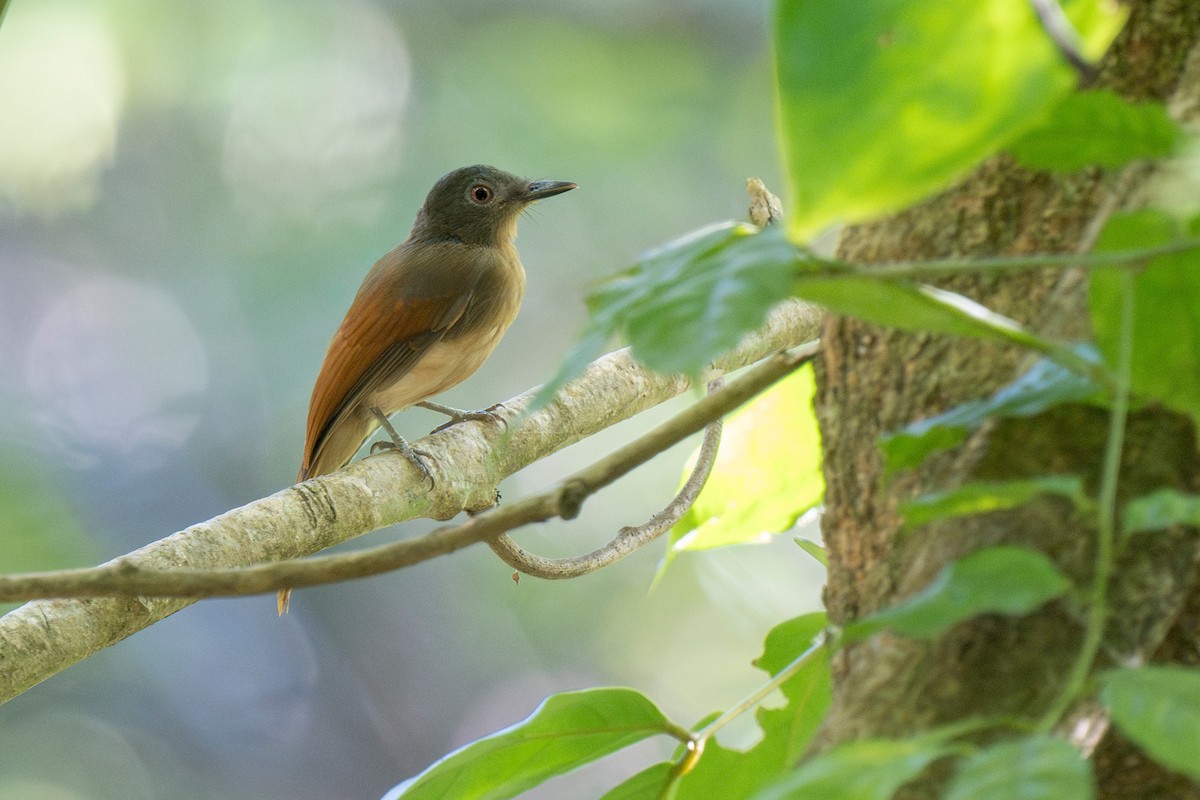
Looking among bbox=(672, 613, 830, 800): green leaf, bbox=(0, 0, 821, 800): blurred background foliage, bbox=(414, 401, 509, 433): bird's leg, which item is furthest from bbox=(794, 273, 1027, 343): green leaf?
bbox=(0, 0, 821, 800): blurred background foliage

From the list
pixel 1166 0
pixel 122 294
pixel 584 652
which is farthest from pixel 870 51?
pixel 122 294

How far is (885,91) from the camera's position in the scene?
1.40 feet

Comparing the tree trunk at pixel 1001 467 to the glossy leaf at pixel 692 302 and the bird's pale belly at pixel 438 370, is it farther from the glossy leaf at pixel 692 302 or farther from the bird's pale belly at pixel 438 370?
the bird's pale belly at pixel 438 370

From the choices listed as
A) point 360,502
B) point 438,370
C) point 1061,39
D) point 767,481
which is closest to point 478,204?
point 438,370

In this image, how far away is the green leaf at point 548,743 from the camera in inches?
30.2

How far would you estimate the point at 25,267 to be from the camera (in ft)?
22.7

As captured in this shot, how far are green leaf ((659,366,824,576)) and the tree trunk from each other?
25cm

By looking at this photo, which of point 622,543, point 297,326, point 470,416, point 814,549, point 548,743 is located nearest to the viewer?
point 548,743

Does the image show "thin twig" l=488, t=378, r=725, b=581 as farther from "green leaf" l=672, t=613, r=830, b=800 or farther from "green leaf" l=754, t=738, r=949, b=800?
"green leaf" l=754, t=738, r=949, b=800

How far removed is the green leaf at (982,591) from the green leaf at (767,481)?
60cm

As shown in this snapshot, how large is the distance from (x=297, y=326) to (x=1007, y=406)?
20.0 ft

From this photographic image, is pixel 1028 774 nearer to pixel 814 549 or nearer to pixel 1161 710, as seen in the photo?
pixel 1161 710

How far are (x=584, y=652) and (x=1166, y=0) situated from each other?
565 cm

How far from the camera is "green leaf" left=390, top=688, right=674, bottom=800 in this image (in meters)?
0.77
